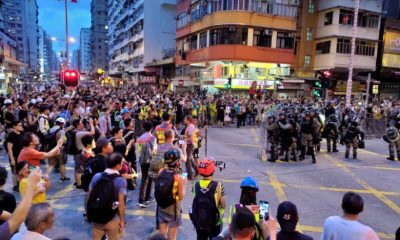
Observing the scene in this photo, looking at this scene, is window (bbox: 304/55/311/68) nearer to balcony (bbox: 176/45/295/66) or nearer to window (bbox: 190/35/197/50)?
balcony (bbox: 176/45/295/66)

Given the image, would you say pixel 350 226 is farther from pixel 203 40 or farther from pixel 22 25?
pixel 22 25

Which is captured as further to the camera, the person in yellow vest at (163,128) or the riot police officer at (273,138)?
the riot police officer at (273,138)

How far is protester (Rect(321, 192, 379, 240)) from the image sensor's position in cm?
306

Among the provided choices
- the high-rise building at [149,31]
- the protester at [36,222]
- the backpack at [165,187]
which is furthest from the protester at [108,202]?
the high-rise building at [149,31]

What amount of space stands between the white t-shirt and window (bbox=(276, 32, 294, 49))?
106 feet

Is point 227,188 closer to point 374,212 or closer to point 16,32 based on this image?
point 374,212

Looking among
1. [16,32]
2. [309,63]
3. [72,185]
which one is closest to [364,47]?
[309,63]

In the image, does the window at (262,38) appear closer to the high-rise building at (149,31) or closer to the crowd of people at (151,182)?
the crowd of people at (151,182)

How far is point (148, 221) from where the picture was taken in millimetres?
5906

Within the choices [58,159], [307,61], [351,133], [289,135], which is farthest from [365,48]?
[58,159]

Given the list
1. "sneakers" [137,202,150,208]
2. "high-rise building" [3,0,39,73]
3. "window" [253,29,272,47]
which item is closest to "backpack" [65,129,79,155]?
"sneakers" [137,202,150,208]

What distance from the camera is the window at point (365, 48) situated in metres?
36.8

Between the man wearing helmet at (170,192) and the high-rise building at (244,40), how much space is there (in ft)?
83.1

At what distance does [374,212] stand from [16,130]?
8.31 metres
